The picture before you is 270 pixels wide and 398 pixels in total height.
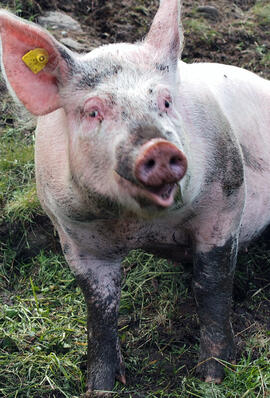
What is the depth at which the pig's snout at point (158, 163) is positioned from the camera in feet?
7.02

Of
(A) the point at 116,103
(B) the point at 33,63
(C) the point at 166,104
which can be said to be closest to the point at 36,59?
(B) the point at 33,63

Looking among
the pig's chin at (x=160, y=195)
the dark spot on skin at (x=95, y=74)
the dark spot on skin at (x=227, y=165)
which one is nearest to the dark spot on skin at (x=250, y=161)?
the dark spot on skin at (x=227, y=165)

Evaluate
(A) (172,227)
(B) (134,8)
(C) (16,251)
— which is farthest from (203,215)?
(B) (134,8)

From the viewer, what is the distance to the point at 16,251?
14.0 feet

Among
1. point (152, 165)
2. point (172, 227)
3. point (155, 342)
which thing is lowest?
point (155, 342)

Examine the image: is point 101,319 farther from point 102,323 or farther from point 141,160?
point 141,160

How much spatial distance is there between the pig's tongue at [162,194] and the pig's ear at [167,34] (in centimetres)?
66

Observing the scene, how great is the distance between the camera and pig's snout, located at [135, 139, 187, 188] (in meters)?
2.14

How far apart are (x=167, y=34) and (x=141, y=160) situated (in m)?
0.85

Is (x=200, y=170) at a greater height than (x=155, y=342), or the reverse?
(x=200, y=170)

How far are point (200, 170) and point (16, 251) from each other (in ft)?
6.05

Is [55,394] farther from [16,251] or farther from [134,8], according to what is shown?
[134,8]

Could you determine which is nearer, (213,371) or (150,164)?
(150,164)

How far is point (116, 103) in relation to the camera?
95.6 inches
